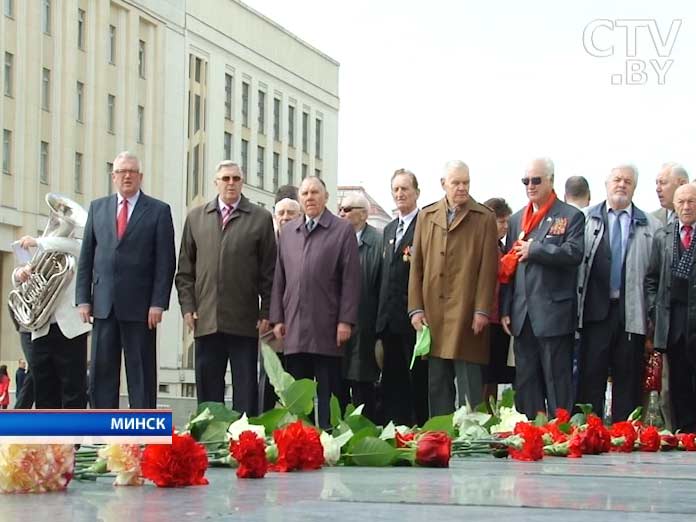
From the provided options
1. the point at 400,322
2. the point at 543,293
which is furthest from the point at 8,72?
the point at 543,293

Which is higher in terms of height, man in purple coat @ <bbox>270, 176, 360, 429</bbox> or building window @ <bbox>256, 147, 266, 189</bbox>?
building window @ <bbox>256, 147, 266, 189</bbox>

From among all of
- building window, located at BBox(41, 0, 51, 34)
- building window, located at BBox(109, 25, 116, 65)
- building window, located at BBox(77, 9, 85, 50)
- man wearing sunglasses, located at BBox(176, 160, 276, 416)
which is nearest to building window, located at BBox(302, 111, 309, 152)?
building window, located at BBox(109, 25, 116, 65)

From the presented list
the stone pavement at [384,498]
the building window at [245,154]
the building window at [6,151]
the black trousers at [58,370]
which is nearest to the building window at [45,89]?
the building window at [6,151]

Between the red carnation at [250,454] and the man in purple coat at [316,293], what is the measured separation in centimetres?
518

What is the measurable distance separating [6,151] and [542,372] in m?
39.9

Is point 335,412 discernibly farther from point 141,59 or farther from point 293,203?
point 141,59

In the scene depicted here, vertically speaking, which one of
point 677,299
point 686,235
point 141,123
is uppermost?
point 141,123

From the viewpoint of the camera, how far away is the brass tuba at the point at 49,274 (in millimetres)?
10859

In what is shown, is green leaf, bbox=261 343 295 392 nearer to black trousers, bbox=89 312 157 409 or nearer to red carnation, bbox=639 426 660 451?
red carnation, bbox=639 426 660 451

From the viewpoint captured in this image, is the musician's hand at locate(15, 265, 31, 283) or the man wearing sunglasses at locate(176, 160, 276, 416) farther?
the musician's hand at locate(15, 265, 31, 283)

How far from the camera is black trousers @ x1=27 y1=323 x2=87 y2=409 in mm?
10594

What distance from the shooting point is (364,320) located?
11.1 meters

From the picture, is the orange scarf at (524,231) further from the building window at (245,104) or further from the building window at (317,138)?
the building window at (317,138)

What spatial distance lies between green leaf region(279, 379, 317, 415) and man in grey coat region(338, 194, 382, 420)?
17.2 feet
